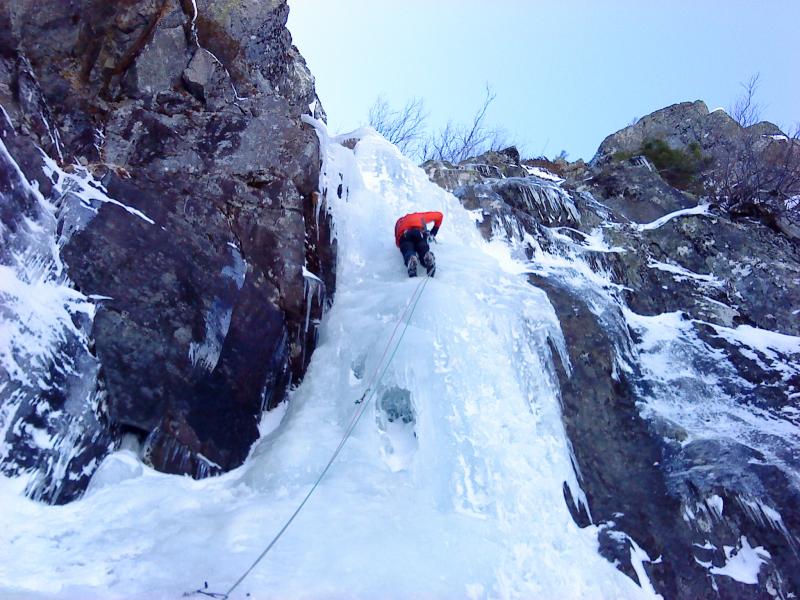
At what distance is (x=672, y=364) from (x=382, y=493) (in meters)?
3.69

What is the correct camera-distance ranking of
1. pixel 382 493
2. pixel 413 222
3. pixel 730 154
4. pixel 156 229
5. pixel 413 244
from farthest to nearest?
1. pixel 730 154
2. pixel 413 222
3. pixel 413 244
4. pixel 156 229
5. pixel 382 493

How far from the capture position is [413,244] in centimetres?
636

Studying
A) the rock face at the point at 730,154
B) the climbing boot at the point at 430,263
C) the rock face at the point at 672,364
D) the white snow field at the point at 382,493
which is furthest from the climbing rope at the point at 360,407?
the rock face at the point at 730,154

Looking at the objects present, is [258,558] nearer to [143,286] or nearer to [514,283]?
[143,286]

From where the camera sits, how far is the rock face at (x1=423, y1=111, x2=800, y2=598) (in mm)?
4508

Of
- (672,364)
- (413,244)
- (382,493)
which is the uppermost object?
(413,244)

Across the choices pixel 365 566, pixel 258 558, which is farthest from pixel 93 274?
pixel 365 566

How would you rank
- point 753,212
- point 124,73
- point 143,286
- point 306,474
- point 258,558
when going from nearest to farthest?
point 258,558 < point 306,474 < point 143,286 < point 124,73 < point 753,212

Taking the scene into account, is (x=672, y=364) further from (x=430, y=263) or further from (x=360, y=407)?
(x=360, y=407)

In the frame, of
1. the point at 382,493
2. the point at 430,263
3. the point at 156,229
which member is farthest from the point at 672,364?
the point at 156,229

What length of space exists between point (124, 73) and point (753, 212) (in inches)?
357

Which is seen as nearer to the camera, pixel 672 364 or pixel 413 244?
pixel 672 364

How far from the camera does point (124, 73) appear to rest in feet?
19.8

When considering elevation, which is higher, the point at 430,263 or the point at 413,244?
the point at 413,244
